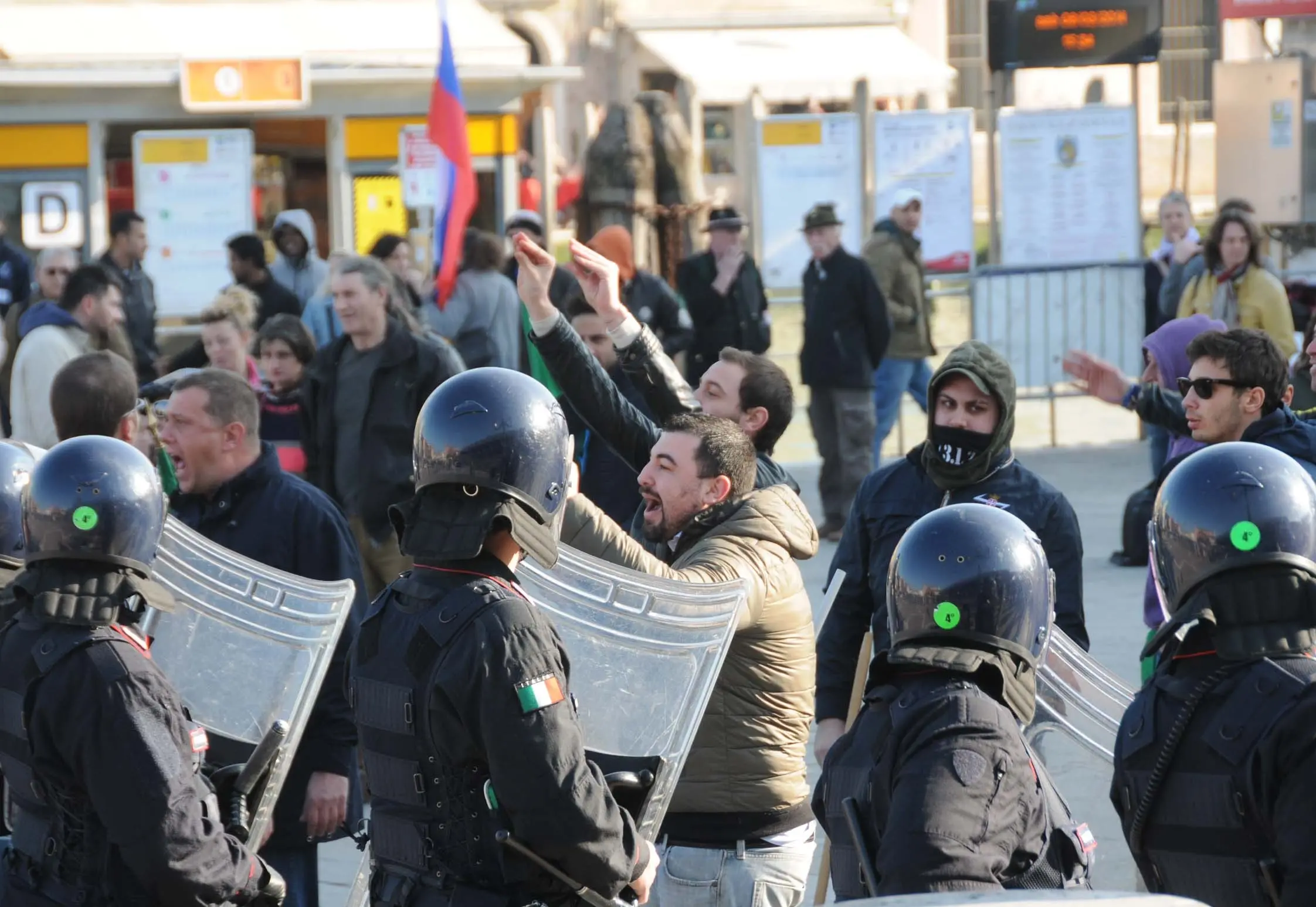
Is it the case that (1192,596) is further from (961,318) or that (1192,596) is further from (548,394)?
(961,318)

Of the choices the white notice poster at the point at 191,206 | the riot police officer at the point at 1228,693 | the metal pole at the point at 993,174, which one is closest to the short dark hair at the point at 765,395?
the riot police officer at the point at 1228,693

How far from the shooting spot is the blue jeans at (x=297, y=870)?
4.59 m

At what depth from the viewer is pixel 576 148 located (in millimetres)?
32500

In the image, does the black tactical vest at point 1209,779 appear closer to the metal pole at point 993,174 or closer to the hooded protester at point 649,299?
the hooded protester at point 649,299

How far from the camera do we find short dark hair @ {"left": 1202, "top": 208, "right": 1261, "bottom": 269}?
32.0 feet

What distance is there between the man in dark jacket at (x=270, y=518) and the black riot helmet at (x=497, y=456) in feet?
5.53

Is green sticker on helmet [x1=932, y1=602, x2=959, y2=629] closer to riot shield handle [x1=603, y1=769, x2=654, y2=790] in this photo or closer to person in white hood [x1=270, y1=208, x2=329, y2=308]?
riot shield handle [x1=603, y1=769, x2=654, y2=790]

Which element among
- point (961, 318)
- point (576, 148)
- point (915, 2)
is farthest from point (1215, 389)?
point (915, 2)

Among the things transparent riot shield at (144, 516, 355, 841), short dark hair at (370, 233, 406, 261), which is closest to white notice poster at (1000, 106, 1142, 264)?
short dark hair at (370, 233, 406, 261)

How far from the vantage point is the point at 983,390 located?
4641 mm

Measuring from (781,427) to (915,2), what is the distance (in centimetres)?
3268

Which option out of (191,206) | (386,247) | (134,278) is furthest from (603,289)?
(191,206)

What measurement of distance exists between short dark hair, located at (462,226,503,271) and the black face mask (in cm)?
586

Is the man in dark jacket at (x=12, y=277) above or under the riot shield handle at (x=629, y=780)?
above
